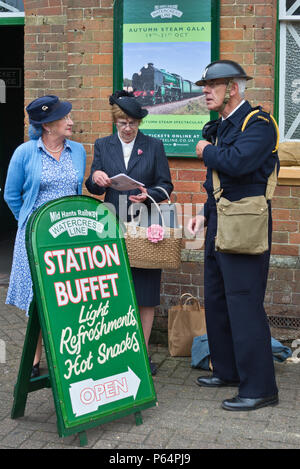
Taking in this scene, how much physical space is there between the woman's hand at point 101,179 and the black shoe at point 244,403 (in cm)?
171

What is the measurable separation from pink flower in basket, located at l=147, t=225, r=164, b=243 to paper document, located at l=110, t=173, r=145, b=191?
0.32 metres

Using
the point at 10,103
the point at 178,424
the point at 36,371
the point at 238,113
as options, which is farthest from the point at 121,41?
the point at 10,103

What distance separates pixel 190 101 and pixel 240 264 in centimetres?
221

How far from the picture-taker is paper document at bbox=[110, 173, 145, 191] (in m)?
Result: 4.75

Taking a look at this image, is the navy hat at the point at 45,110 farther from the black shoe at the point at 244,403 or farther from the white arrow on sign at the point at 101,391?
the black shoe at the point at 244,403

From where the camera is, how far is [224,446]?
4.05 meters

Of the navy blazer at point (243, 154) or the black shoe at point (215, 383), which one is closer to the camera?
the navy blazer at point (243, 154)

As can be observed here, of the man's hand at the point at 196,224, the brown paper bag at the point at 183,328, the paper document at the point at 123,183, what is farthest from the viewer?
the brown paper bag at the point at 183,328

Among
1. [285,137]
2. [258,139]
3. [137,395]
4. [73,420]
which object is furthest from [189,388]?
[285,137]

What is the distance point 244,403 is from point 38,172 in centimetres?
215

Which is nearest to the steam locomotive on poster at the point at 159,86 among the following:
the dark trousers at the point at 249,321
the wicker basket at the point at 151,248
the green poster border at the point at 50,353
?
the wicker basket at the point at 151,248

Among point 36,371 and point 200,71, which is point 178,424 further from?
point 200,71

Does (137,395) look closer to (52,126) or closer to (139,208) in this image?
(139,208)

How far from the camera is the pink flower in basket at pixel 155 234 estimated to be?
16.2 feet
